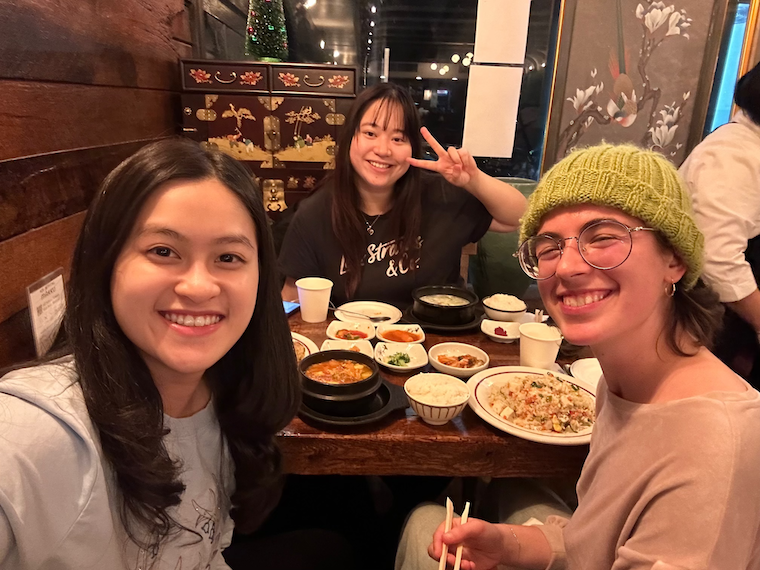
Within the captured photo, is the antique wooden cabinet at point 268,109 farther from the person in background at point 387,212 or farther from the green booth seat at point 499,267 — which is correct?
the green booth seat at point 499,267

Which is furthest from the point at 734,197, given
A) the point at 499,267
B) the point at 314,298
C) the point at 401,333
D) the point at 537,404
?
the point at 314,298

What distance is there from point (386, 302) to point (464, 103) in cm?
198

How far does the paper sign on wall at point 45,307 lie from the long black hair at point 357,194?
47.6 inches

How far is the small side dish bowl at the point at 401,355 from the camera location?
1651 millimetres

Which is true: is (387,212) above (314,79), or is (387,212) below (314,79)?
below

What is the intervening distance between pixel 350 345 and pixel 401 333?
0.71 feet

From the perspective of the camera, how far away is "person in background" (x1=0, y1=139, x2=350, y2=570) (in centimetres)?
83

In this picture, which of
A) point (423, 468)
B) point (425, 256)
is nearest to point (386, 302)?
point (425, 256)

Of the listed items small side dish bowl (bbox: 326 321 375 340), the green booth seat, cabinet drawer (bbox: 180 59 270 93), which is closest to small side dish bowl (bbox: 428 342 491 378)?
small side dish bowl (bbox: 326 321 375 340)

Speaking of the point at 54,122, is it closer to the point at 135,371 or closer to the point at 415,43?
the point at 135,371

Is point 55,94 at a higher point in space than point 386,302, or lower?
higher

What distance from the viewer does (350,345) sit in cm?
179

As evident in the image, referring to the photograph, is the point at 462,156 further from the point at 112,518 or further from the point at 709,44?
the point at 709,44

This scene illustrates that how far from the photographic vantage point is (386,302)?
242 centimetres
